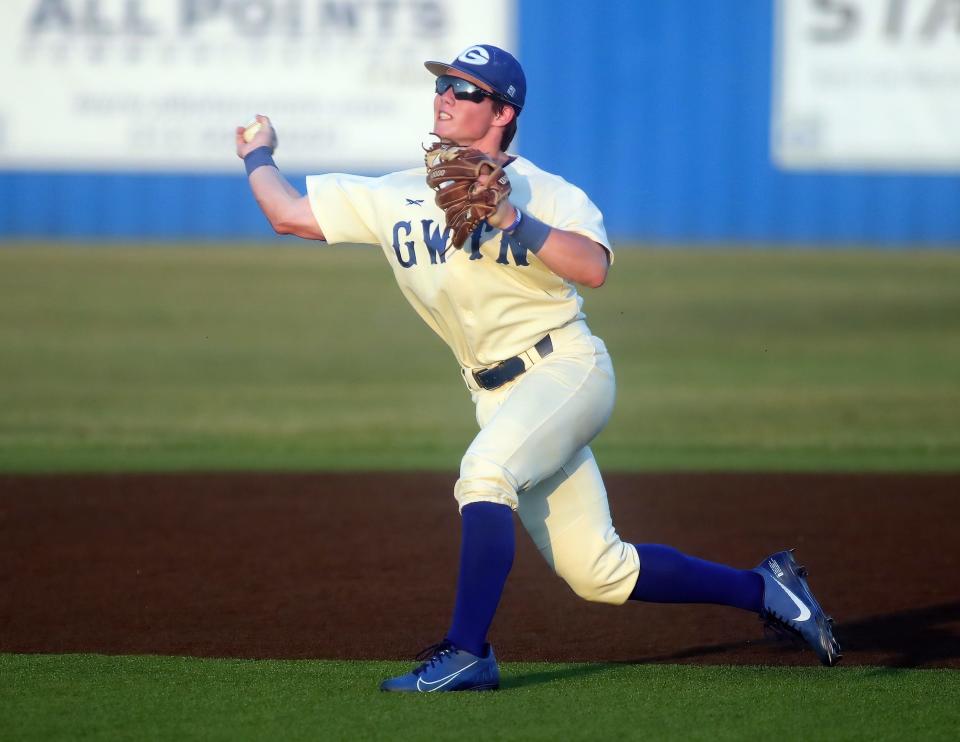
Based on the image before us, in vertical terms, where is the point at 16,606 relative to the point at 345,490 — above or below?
above

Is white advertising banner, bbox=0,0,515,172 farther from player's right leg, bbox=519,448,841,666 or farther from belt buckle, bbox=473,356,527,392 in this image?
player's right leg, bbox=519,448,841,666

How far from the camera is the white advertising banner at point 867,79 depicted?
438 inches

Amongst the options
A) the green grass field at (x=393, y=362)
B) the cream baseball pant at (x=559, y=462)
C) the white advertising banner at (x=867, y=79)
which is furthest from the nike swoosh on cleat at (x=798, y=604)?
the white advertising banner at (x=867, y=79)

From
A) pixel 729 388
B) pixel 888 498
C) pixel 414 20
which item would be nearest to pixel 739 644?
pixel 888 498

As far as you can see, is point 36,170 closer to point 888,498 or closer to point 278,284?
point 278,284

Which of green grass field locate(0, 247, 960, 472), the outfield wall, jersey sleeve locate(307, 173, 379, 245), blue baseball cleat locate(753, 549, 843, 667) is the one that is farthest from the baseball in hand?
the outfield wall

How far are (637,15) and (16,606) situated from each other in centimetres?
939

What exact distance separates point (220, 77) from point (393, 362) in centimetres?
254

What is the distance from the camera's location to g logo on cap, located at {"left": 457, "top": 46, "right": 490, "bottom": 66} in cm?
333

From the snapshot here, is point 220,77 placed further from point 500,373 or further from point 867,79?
point 500,373

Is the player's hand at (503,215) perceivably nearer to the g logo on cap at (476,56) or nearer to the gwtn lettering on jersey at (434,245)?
the gwtn lettering on jersey at (434,245)

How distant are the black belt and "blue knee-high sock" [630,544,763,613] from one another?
20.0 inches

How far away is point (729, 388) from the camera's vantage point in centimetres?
988

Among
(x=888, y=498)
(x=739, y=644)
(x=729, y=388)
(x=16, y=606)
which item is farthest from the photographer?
(x=729, y=388)
